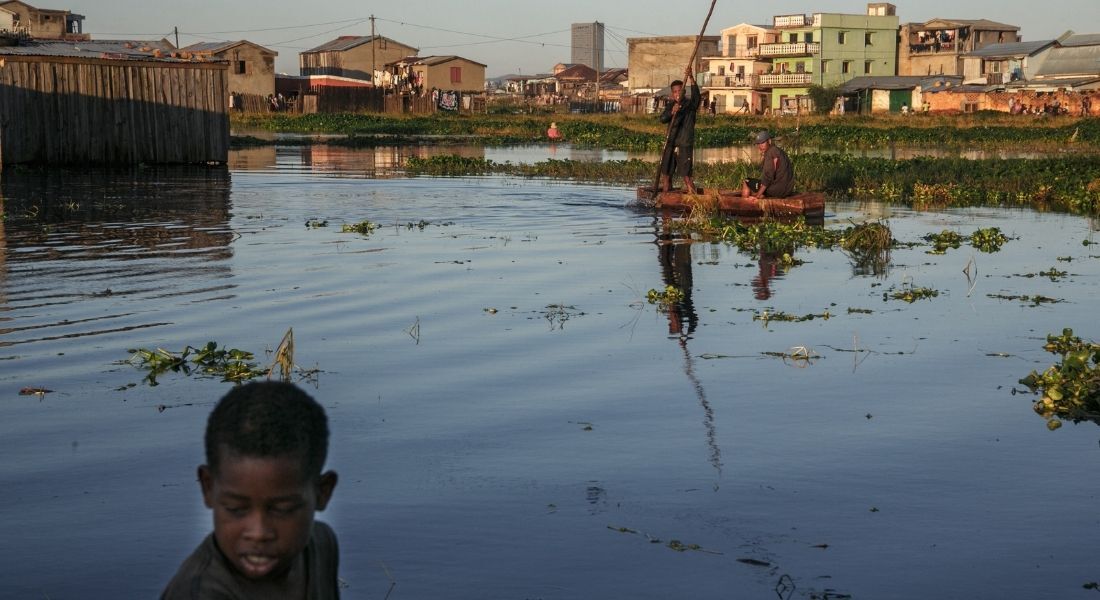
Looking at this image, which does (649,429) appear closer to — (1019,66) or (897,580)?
(897,580)

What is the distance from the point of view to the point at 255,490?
8.71 ft

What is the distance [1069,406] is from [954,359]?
67.3 inches

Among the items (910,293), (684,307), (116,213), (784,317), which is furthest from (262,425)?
(116,213)

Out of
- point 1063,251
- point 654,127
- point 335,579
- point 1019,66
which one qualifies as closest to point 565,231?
point 1063,251

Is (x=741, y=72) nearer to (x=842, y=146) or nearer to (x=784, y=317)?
(x=842, y=146)

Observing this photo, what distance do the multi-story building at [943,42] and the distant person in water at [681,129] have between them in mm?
83979

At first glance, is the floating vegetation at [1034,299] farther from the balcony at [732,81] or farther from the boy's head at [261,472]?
the balcony at [732,81]

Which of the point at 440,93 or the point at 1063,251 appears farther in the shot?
the point at 440,93

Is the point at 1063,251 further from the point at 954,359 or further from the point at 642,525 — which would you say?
the point at 642,525

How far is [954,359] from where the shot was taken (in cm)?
959

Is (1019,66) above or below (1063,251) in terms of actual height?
above

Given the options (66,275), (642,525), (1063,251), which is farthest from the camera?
(1063,251)

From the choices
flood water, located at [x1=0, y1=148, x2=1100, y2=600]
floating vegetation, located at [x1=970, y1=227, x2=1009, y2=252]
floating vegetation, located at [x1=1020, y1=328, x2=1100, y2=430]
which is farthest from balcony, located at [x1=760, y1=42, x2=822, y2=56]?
floating vegetation, located at [x1=1020, y1=328, x2=1100, y2=430]

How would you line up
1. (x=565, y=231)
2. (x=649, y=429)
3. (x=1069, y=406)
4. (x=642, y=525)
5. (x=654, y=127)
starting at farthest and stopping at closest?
(x=654, y=127), (x=565, y=231), (x=1069, y=406), (x=649, y=429), (x=642, y=525)
